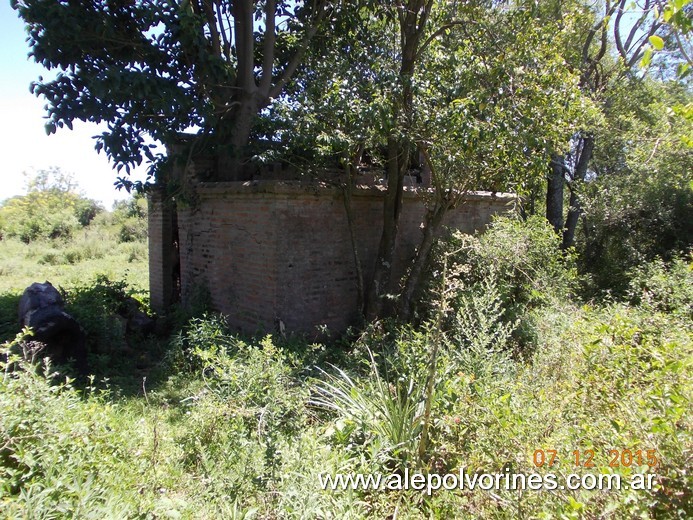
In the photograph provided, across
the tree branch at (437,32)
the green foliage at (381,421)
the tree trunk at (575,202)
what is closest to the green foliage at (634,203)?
the tree trunk at (575,202)

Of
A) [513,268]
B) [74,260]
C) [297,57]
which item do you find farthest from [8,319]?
[74,260]

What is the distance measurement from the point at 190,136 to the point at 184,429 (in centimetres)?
519

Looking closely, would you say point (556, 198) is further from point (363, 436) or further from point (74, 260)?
point (74, 260)

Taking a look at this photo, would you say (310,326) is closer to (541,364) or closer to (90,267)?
(541,364)

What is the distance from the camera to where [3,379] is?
10.9ft

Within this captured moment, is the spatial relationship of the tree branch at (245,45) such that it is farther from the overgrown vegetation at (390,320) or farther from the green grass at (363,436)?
the green grass at (363,436)

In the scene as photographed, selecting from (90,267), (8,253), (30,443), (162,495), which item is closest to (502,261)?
(162,495)

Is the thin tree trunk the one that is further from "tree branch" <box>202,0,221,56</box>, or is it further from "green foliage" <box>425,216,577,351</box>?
"tree branch" <box>202,0,221,56</box>

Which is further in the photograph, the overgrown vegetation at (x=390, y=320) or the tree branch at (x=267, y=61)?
the tree branch at (x=267, y=61)
